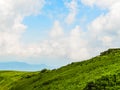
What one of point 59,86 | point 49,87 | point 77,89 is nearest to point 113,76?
point 77,89

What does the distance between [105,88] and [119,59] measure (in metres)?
21.4

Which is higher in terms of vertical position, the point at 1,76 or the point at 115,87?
the point at 1,76

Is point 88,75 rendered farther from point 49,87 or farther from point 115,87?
point 115,87

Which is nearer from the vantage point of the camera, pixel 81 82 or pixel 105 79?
pixel 105 79

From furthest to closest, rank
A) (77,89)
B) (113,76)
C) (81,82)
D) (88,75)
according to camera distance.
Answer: (88,75) < (81,82) < (77,89) < (113,76)

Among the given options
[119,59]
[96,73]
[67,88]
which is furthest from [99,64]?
[67,88]

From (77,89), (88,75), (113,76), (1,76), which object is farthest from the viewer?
(1,76)

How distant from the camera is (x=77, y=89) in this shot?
44.4 meters

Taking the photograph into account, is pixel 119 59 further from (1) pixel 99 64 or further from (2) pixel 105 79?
(2) pixel 105 79

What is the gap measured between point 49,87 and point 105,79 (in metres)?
20.6

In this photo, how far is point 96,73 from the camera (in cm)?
5019

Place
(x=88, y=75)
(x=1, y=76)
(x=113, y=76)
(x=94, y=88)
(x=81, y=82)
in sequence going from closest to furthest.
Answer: (x=94, y=88) < (x=113, y=76) < (x=81, y=82) < (x=88, y=75) < (x=1, y=76)

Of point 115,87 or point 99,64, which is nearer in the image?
point 115,87

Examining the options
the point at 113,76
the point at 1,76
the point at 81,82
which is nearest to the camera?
the point at 113,76
